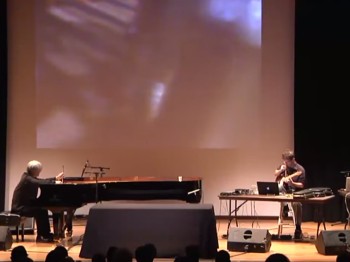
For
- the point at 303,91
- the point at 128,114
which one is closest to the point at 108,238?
the point at 128,114

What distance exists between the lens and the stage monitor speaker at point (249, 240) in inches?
282

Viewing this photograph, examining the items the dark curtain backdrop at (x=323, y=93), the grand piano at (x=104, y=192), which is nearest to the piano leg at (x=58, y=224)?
the grand piano at (x=104, y=192)

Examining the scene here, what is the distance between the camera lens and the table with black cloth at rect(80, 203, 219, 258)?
6.70 metres

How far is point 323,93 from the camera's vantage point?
10.1 metres

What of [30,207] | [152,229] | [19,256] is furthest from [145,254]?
[30,207]

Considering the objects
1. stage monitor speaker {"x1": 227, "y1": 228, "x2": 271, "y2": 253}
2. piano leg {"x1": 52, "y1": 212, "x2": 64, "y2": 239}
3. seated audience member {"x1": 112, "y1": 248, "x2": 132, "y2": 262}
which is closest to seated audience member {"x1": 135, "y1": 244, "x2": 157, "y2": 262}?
seated audience member {"x1": 112, "y1": 248, "x2": 132, "y2": 262}

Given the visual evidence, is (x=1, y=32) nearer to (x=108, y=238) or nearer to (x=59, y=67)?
(x=59, y=67)

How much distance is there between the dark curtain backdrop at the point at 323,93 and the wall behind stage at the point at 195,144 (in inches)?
11.6

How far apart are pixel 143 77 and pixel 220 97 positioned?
1.38 m

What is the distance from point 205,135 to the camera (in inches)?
416

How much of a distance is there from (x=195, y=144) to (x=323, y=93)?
2.33 metres

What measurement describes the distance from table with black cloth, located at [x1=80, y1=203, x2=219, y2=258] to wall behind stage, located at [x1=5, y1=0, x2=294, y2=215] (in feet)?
12.6

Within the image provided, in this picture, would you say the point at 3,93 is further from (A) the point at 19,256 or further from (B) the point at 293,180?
(A) the point at 19,256

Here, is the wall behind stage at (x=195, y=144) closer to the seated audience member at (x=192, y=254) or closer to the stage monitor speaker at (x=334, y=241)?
the stage monitor speaker at (x=334, y=241)
